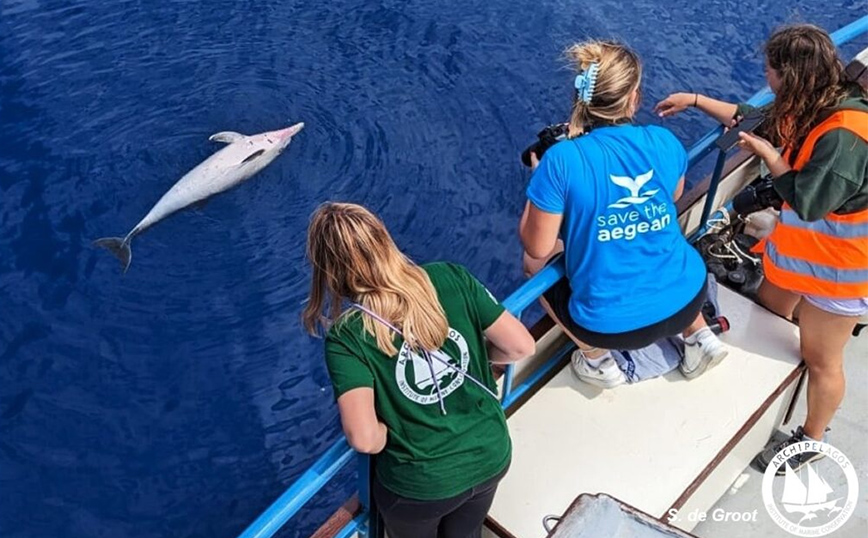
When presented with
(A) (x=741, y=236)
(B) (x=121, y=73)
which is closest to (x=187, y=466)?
(A) (x=741, y=236)

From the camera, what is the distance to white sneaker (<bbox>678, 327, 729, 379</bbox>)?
12.6 feet

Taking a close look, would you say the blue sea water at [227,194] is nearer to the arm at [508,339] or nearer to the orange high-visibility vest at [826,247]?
the arm at [508,339]

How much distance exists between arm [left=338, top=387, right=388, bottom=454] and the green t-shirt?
35 mm

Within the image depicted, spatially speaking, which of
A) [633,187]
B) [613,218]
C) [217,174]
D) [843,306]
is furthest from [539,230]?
[217,174]

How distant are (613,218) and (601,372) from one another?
2.97 ft

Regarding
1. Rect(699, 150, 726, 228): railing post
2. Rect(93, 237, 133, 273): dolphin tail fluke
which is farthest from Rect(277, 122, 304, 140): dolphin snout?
Rect(699, 150, 726, 228): railing post

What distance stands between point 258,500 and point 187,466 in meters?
0.56

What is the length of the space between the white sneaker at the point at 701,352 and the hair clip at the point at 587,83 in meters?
1.35

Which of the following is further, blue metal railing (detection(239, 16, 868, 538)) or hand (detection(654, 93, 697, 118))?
hand (detection(654, 93, 697, 118))

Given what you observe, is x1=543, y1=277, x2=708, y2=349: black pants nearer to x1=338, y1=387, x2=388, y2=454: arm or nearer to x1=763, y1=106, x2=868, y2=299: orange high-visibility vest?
x1=763, y1=106, x2=868, y2=299: orange high-visibility vest

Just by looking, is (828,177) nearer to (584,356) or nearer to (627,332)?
(627,332)

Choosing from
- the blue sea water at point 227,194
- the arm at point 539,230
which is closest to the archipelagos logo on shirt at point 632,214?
the arm at point 539,230

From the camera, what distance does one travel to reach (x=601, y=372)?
12.6 ft

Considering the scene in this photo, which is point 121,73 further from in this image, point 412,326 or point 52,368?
point 412,326
